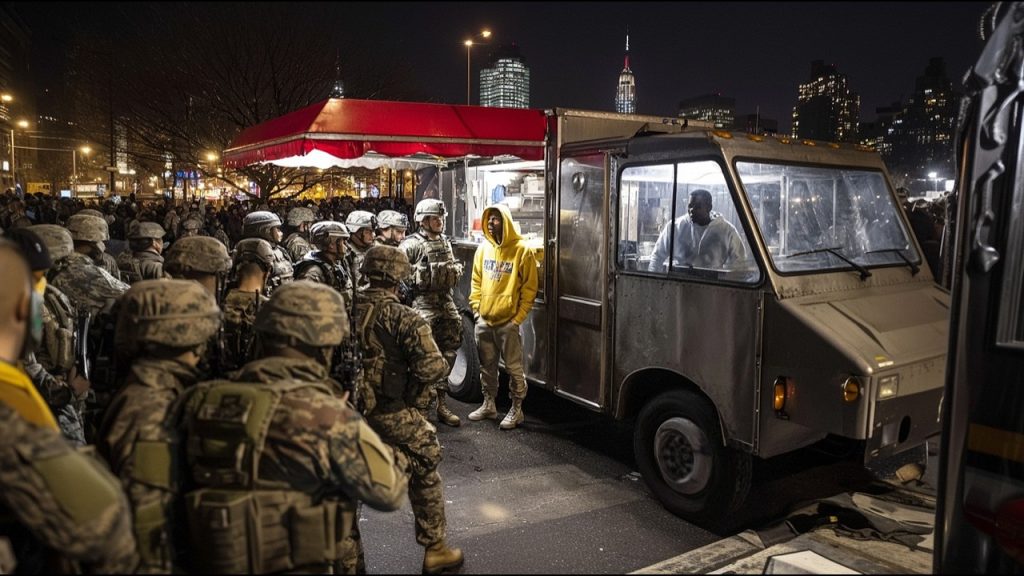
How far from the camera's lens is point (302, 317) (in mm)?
2590

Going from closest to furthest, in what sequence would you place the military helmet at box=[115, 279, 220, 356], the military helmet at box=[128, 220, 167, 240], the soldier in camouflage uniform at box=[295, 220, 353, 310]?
1. the military helmet at box=[115, 279, 220, 356]
2. the soldier in camouflage uniform at box=[295, 220, 353, 310]
3. the military helmet at box=[128, 220, 167, 240]

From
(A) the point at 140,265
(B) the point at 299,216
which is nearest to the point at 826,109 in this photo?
(B) the point at 299,216

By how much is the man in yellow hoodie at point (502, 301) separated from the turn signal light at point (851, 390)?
9.40 ft

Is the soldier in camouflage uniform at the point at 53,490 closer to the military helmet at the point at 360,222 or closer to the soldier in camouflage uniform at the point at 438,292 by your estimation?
the soldier in camouflage uniform at the point at 438,292

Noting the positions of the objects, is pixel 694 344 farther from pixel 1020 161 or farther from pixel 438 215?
pixel 438 215

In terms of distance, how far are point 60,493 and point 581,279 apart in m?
4.03

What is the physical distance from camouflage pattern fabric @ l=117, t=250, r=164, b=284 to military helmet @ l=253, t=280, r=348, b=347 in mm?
4065

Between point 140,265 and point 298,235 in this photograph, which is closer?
point 140,265

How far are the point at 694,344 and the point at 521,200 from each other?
415 centimetres

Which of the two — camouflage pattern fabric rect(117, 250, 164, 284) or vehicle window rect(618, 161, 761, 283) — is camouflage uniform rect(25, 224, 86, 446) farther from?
vehicle window rect(618, 161, 761, 283)

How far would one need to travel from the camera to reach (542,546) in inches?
165

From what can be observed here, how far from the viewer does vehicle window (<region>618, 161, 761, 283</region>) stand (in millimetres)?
4340

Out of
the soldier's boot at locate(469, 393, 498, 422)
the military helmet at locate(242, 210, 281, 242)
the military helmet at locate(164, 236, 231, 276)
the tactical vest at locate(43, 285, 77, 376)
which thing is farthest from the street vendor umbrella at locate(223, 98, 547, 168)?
the tactical vest at locate(43, 285, 77, 376)

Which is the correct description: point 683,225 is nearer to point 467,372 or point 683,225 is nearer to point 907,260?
point 907,260
